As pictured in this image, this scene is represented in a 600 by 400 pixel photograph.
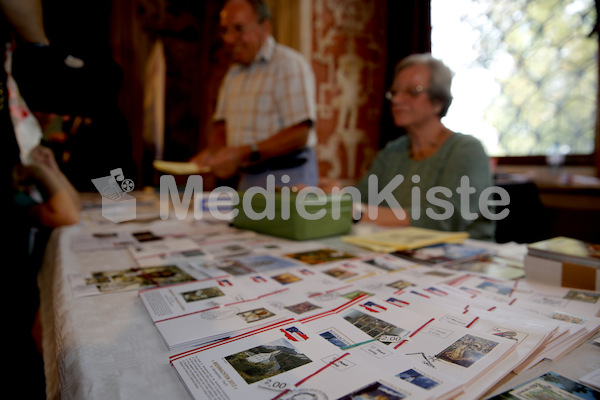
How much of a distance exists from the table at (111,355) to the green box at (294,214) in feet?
1.92

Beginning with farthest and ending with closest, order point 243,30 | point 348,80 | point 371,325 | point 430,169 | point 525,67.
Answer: point 348,80 → point 525,67 → point 243,30 → point 430,169 → point 371,325

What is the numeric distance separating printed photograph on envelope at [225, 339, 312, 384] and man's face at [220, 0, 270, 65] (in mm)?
1930

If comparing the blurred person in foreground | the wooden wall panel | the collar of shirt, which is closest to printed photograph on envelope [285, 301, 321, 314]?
the blurred person in foreground

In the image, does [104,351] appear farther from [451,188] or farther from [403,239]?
[451,188]

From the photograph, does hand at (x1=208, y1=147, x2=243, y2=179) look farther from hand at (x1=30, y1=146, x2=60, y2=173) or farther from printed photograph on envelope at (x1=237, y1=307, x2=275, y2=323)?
printed photograph on envelope at (x1=237, y1=307, x2=275, y2=323)

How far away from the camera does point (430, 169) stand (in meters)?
1.64

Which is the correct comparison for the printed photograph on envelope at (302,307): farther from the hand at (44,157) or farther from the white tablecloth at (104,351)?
the hand at (44,157)

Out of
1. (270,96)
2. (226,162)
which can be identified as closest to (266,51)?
(270,96)

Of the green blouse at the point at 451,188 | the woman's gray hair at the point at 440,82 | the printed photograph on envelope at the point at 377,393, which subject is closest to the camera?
the printed photograph on envelope at the point at 377,393

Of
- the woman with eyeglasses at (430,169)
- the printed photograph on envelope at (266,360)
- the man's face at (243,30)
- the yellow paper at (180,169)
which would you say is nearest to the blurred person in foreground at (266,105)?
the man's face at (243,30)

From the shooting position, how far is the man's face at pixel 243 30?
2.00 m

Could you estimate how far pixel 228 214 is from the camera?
1.74 m

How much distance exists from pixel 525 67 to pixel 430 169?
1.74m

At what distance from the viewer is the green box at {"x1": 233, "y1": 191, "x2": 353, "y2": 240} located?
3.84ft
